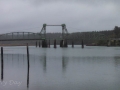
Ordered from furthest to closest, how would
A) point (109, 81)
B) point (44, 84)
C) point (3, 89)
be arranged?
point (109, 81) → point (44, 84) → point (3, 89)

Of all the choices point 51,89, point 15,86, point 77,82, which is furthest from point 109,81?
point 15,86

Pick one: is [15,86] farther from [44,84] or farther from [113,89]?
[113,89]

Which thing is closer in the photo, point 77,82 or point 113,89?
point 113,89

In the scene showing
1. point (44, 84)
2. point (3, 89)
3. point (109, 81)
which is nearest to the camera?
point (3, 89)

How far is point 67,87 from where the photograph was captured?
1105 inches

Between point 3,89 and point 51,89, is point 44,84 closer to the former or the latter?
point 51,89

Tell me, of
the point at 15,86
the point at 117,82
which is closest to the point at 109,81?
the point at 117,82

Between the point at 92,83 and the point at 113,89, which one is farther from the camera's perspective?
the point at 92,83

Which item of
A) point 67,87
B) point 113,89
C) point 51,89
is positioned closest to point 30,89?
point 51,89

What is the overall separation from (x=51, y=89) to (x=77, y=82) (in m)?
4.73

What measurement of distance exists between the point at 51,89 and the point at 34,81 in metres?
5.35

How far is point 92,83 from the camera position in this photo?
3030 centimetres

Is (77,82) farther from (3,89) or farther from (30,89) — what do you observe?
(3,89)

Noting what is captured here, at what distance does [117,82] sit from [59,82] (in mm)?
6463
